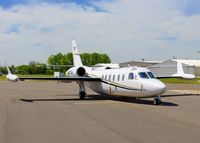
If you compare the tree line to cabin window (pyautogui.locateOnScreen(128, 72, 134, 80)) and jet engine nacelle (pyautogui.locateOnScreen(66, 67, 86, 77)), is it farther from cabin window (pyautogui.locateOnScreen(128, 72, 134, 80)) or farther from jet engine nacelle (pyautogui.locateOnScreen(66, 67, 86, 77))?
cabin window (pyautogui.locateOnScreen(128, 72, 134, 80))

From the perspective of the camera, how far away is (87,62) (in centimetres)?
18125

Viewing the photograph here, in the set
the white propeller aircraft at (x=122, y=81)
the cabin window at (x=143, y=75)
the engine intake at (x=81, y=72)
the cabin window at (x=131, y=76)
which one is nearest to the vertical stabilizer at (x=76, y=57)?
the white propeller aircraft at (x=122, y=81)

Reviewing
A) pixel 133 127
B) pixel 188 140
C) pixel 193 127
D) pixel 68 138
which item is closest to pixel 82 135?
pixel 68 138

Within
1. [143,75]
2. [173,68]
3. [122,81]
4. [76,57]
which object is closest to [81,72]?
[76,57]

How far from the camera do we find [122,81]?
23.5 meters

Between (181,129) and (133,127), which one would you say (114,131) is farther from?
(181,129)

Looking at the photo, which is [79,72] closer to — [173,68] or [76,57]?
[76,57]

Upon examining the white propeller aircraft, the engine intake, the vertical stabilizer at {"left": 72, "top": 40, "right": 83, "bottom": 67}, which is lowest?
the white propeller aircraft

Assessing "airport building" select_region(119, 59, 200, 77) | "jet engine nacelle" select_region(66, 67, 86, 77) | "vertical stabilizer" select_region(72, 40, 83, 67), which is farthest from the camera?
"airport building" select_region(119, 59, 200, 77)

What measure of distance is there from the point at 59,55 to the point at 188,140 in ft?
611

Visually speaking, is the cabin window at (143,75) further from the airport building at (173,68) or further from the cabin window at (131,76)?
the airport building at (173,68)

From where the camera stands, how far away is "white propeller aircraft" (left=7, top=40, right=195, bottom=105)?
2067 centimetres

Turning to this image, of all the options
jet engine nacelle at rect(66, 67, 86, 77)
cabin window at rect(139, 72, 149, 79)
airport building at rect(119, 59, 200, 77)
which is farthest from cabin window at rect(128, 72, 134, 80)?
airport building at rect(119, 59, 200, 77)

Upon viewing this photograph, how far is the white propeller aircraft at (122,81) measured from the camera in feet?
67.8
